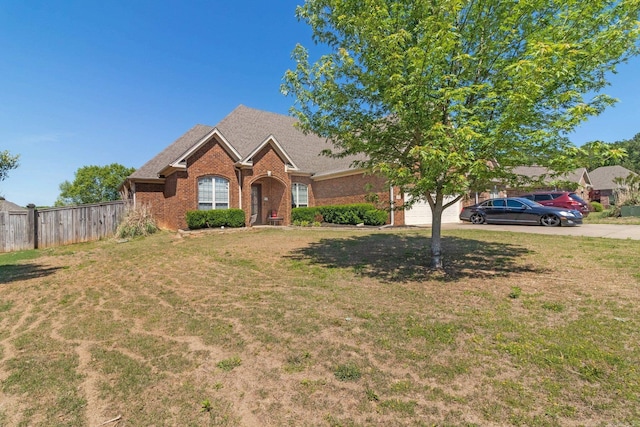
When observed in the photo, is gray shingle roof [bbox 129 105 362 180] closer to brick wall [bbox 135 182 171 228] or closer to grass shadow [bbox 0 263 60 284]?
brick wall [bbox 135 182 171 228]

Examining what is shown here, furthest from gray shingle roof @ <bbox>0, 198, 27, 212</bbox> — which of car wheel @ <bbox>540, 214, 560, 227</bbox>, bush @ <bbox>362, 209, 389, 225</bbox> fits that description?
car wheel @ <bbox>540, 214, 560, 227</bbox>

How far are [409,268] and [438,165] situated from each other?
9.87 ft

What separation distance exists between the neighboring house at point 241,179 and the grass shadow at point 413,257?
492cm

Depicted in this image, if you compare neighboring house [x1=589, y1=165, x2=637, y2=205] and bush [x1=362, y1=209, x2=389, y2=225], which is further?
neighboring house [x1=589, y1=165, x2=637, y2=205]

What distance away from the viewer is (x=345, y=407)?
8.84ft

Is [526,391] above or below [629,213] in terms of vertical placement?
below

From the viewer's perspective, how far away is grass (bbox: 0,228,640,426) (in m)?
2.67

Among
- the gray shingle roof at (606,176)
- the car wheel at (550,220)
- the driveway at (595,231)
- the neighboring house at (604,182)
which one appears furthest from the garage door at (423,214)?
the gray shingle roof at (606,176)

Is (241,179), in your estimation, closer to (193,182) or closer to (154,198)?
(193,182)

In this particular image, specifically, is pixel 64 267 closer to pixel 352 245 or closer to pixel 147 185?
pixel 352 245

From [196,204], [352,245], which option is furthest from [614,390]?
[196,204]

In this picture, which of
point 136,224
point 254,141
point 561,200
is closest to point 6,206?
point 136,224

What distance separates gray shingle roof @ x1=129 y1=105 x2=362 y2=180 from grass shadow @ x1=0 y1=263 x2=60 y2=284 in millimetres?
9079

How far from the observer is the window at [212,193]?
666 inches
